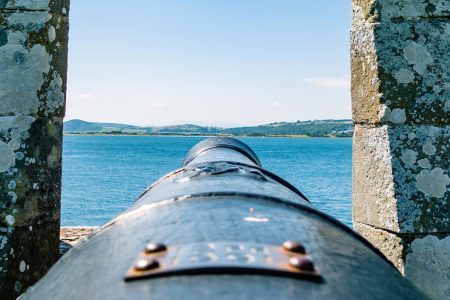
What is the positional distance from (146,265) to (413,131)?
3494 mm

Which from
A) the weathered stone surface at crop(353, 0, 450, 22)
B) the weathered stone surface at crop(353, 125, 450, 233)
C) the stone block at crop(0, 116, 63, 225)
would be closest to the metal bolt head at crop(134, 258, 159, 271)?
the weathered stone surface at crop(353, 125, 450, 233)

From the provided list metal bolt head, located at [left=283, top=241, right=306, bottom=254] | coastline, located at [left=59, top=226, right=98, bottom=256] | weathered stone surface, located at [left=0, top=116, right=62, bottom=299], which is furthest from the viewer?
coastline, located at [left=59, top=226, right=98, bottom=256]

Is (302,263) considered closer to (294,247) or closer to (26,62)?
(294,247)

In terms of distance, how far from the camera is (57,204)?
564cm

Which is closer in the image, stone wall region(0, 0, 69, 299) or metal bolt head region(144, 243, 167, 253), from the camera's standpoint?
metal bolt head region(144, 243, 167, 253)

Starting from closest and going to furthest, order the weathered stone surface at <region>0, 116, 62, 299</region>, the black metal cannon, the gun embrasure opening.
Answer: the black metal cannon, the gun embrasure opening, the weathered stone surface at <region>0, 116, 62, 299</region>

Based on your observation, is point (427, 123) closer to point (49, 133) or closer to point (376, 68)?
point (376, 68)

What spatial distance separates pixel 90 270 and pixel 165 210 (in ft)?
1.22

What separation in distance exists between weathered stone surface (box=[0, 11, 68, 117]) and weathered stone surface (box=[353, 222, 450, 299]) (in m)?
3.18

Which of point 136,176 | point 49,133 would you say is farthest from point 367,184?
point 136,176

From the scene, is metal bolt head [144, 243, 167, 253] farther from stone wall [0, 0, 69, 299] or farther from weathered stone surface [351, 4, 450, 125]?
stone wall [0, 0, 69, 299]

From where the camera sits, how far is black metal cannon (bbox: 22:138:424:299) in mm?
1303

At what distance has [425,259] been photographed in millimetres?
4430

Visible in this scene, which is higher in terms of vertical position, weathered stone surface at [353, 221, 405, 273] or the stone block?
the stone block
